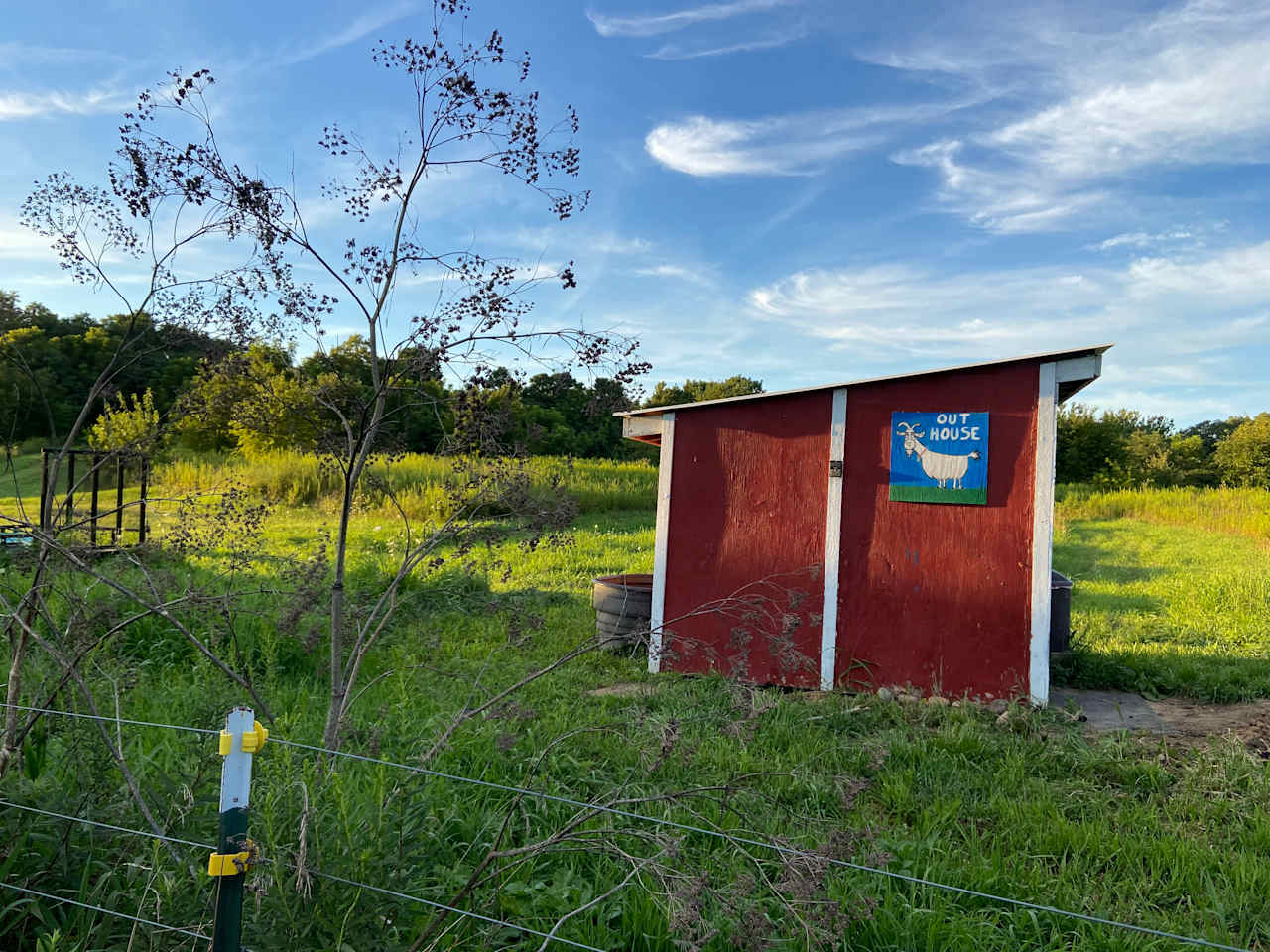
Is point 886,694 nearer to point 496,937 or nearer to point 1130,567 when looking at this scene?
point 496,937

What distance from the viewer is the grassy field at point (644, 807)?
2471 millimetres

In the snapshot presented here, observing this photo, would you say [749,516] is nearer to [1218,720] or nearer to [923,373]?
[923,373]

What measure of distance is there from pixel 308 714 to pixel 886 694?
4.14m

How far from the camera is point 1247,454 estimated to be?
1863 inches

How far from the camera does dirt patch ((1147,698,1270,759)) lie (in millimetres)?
5566

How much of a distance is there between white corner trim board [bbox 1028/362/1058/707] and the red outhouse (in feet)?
0.03

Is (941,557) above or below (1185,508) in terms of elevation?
below

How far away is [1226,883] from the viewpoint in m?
3.43

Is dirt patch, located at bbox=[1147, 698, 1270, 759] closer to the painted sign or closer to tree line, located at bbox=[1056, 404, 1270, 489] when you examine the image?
the painted sign

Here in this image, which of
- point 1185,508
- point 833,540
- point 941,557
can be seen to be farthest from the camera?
point 1185,508

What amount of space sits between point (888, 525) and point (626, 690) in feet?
8.21

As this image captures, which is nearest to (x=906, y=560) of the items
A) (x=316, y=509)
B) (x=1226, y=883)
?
(x=1226, y=883)

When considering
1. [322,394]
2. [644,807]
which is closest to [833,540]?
[644,807]

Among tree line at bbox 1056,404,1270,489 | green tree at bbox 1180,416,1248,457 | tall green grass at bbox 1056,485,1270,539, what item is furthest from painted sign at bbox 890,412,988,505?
green tree at bbox 1180,416,1248,457
